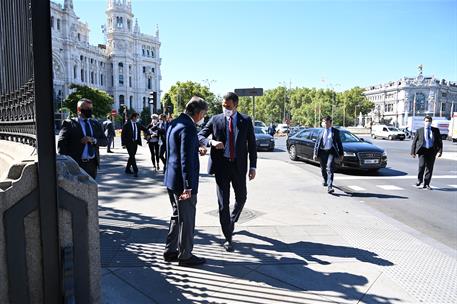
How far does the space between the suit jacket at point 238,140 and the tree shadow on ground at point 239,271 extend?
1034 millimetres

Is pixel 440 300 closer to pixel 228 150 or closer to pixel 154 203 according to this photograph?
pixel 228 150

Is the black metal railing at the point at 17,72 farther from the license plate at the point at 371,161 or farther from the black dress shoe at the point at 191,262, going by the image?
the license plate at the point at 371,161

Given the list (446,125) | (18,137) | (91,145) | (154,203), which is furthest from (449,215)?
(446,125)

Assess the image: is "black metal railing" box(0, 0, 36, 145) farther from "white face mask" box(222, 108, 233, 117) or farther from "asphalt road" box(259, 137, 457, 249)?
"asphalt road" box(259, 137, 457, 249)

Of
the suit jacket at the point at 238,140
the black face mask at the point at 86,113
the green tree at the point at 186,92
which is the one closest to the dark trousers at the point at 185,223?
the suit jacket at the point at 238,140

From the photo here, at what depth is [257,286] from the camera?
3.37 metres

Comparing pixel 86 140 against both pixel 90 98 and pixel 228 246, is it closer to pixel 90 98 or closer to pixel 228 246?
pixel 228 246

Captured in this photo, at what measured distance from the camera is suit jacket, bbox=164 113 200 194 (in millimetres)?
3572

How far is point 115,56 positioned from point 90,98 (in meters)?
45.8

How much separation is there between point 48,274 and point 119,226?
2958mm

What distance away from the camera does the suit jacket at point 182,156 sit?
11.7 feet

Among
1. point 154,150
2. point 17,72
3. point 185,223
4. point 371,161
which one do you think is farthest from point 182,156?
point 371,161

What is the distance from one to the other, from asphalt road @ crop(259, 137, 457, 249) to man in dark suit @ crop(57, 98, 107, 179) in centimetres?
531

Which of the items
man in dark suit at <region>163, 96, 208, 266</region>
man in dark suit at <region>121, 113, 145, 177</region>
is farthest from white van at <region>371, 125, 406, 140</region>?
man in dark suit at <region>163, 96, 208, 266</region>
